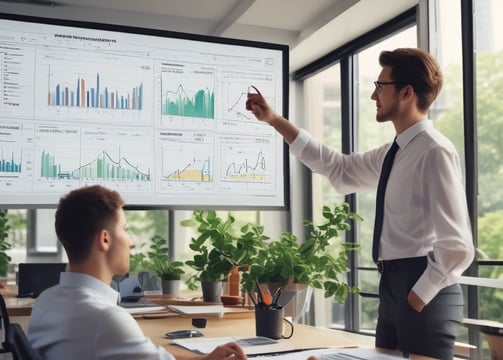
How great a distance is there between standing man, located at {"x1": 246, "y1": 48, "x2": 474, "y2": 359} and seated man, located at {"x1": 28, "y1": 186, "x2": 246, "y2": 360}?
27.9 inches

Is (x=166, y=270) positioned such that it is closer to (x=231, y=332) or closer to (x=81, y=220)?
(x=231, y=332)

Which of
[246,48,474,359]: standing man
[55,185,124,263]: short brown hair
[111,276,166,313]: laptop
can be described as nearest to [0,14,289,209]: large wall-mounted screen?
[111,276,166,313]: laptop

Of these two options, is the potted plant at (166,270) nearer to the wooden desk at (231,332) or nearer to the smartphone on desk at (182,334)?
the wooden desk at (231,332)

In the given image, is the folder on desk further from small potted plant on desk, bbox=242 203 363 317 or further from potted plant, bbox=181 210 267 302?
potted plant, bbox=181 210 267 302

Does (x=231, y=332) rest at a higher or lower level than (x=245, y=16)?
lower

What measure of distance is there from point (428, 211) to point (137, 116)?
4.13ft

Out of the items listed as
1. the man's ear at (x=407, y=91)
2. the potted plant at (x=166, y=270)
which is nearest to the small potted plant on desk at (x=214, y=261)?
A: the potted plant at (x=166, y=270)

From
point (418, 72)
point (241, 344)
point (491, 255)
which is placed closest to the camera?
point (241, 344)

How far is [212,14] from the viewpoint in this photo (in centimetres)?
520

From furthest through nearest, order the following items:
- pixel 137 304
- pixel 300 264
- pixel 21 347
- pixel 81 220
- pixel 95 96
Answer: pixel 95 96, pixel 137 304, pixel 300 264, pixel 81 220, pixel 21 347

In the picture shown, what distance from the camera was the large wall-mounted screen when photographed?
→ 8.19 feet

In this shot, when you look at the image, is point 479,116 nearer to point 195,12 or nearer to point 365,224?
point 365,224

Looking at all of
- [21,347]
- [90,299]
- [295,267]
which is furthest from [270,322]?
[21,347]

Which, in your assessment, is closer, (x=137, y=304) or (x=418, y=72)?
(x=418, y=72)
